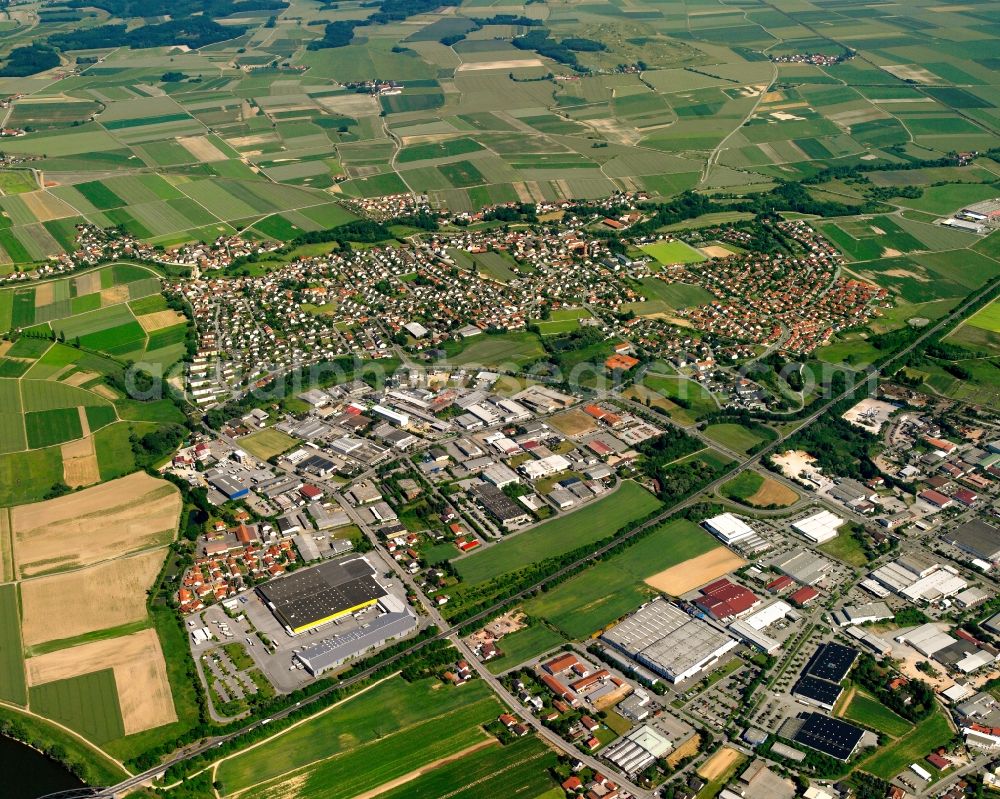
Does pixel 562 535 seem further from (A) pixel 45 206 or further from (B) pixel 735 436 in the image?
(A) pixel 45 206

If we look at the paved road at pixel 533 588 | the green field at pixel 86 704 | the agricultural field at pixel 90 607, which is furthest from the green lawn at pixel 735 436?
the green field at pixel 86 704

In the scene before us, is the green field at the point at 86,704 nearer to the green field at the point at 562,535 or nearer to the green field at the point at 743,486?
the green field at the point at 562,535

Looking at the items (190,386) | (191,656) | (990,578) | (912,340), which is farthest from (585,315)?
(191,656)

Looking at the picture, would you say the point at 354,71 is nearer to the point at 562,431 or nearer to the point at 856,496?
the point at 562,431

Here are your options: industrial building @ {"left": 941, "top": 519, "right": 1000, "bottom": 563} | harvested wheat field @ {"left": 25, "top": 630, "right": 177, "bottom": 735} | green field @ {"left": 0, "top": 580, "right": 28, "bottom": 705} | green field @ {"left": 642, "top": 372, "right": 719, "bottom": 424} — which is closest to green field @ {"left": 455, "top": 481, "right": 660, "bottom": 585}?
green field @ {"left": 642, "top": 372, "right": 719, "bottom": 424}

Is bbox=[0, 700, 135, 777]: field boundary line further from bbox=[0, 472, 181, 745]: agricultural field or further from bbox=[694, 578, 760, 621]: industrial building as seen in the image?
bbox=[694, 578, 760, 621]: industrial building

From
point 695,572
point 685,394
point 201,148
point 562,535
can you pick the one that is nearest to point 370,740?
point 562,535
